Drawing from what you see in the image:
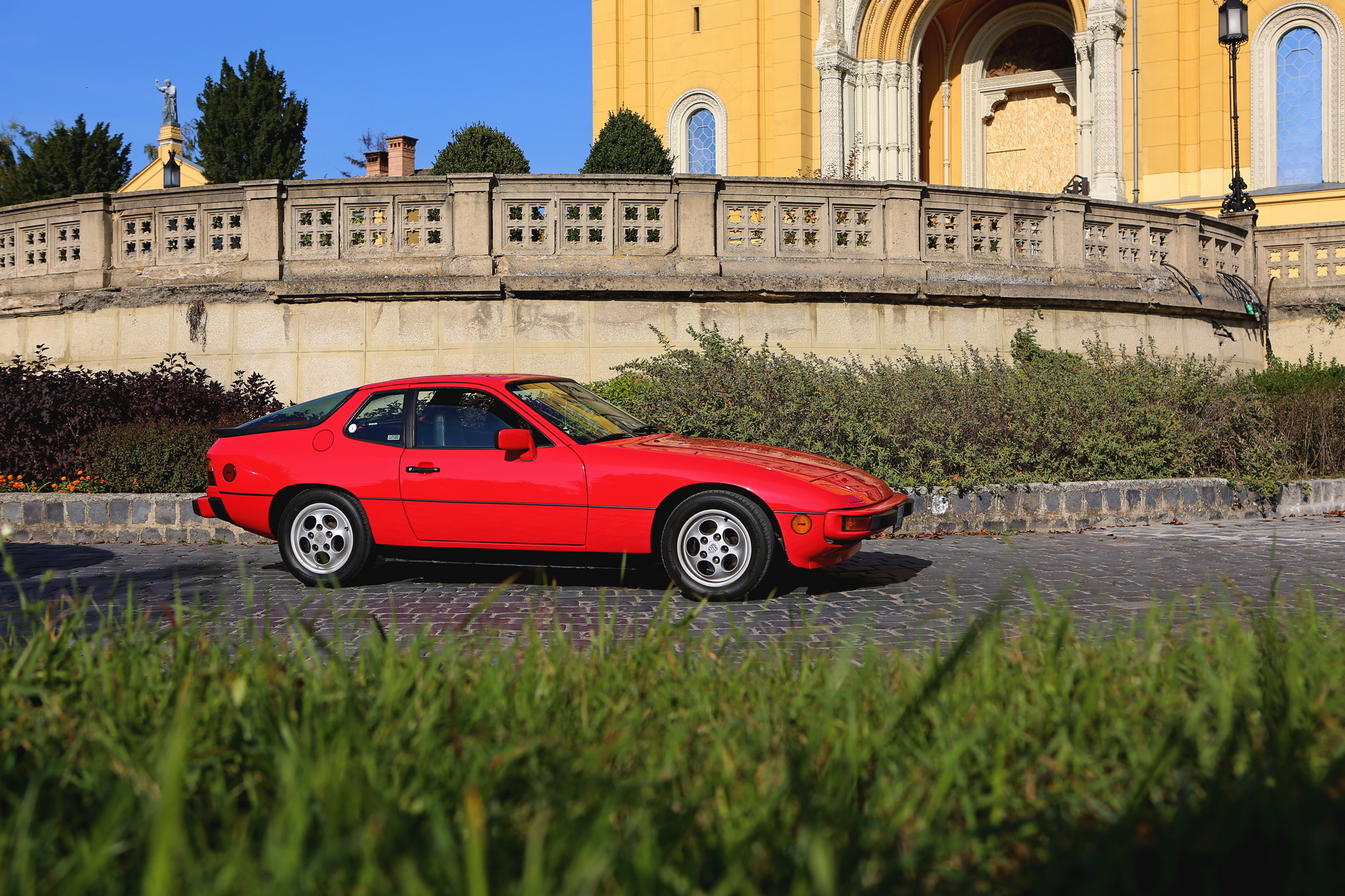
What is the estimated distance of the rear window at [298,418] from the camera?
8.15 meters

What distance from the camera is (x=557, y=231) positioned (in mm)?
14539

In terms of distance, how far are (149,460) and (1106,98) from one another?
23.4 meters

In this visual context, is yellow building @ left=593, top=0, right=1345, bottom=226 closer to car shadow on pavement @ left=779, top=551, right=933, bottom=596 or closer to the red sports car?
car shadow on pavement @ left=779, top=551, right=933, bottom=596

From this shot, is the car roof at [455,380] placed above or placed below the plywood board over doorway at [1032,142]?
below

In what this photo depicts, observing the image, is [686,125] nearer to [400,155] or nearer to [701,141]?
[701,141]

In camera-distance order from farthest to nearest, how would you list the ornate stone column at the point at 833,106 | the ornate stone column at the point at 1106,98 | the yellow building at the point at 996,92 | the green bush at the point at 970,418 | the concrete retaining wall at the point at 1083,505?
the ornate stone column at the point at 833,106, the ornate stone column at the point at 1106,98, the yellow building at the point at 996,92, the green bush at the point at 970,418, the concrete retaining wall at the point at 1083,505

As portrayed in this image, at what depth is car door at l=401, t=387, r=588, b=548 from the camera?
24.3ft

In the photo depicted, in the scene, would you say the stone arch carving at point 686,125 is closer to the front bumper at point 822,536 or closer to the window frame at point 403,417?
the window frame at point 403,417

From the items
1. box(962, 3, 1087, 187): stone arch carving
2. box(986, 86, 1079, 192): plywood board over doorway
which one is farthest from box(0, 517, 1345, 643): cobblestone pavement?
box(962, 3, 1087, 187): stone arch carving

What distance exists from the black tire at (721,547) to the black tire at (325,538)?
7.36 feet

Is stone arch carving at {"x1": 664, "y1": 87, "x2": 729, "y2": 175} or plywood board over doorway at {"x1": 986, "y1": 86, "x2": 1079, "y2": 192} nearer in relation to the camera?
plywood board over doorway at {"x1": 986, "y1": 86, "x2": 1079, "y2": 192}

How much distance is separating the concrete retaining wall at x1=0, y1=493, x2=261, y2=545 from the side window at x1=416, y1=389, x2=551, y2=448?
148 inches

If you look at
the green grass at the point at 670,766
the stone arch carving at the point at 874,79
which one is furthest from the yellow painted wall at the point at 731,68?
the green grass at the point at 670,766

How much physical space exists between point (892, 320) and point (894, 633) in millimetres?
9951
